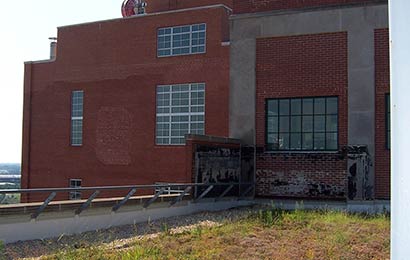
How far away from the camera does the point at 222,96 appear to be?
23922mm

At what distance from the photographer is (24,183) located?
3045cm

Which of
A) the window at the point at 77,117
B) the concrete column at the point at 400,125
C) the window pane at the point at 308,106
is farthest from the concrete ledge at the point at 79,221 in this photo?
the window at the point at 77,117

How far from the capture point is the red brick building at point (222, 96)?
19.8 metres

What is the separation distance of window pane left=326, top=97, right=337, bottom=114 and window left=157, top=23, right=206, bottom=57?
681cm

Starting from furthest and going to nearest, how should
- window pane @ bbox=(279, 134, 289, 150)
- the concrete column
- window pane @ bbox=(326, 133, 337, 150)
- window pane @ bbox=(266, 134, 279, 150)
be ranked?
window pane @ bbox=(266, 134, 279, 150)
window pane @ bbox=(279, 134, 289, 150)
window pane @ bbox=(326, 133, 337, 150)
the concrete column

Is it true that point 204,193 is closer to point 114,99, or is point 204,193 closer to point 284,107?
point 284,107

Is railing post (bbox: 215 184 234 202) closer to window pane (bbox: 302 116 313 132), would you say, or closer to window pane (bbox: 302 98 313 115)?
window pane (bbox: 302 116 313 132)

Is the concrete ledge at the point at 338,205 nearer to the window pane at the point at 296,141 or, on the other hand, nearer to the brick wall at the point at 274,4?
the window pane at the point at 296,141

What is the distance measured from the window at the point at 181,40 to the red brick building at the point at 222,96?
0.05 m

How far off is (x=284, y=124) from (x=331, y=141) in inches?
74.3

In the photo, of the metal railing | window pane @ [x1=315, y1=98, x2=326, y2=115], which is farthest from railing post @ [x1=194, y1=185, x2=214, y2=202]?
window pane @ [x1=315, y1=98, x2=326, y2=115]

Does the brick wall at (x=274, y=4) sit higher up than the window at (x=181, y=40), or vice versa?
the brick wall at (x=274, y=4)

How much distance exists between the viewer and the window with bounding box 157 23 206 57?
25047 mm

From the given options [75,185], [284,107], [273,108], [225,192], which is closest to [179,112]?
[273,108]
